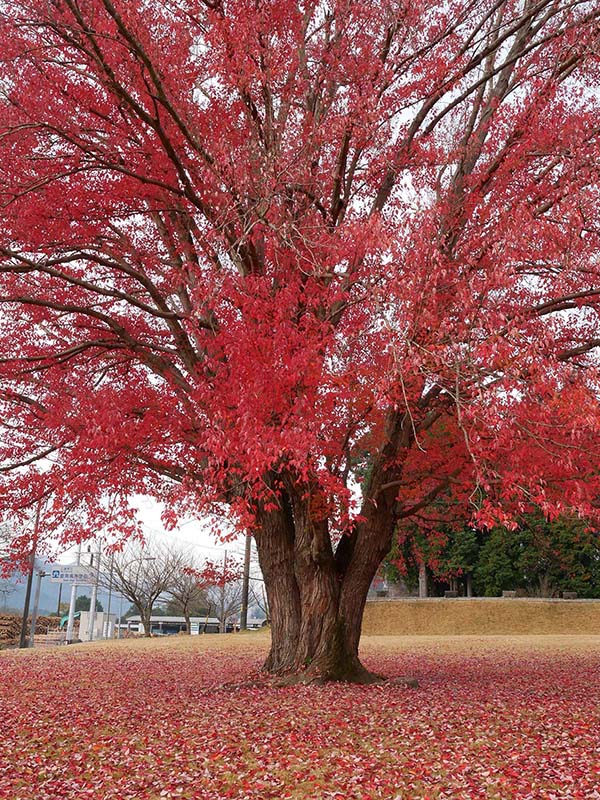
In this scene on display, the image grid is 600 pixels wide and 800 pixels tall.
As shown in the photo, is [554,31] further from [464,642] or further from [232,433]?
[464,642]

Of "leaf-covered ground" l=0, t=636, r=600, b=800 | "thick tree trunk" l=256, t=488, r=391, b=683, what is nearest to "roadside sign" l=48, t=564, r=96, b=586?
"leaf-covered ground" l=0, t=636, r=600, b=800

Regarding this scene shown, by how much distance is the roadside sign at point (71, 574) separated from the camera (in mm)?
35812

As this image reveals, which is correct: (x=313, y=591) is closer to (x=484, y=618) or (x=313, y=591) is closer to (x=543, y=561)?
(x=484, y=618)

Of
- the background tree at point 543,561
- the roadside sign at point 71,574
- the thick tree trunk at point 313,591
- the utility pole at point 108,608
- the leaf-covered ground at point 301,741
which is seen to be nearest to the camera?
the leaf-covered ground at point 301,741

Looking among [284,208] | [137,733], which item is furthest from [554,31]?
[137,733]

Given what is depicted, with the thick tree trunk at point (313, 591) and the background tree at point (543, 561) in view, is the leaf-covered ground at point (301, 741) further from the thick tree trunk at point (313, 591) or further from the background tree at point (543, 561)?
the background tree at point (543, 561)

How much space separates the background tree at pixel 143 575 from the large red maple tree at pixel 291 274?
3295cm

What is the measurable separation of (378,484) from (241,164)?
17.1 feet

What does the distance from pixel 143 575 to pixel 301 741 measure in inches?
1590

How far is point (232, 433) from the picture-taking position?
817cm

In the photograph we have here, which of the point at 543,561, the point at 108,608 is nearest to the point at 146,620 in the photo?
the point at 108,608

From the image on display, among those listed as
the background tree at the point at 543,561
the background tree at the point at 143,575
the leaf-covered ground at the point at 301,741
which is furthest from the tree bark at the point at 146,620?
the leaf-covered ground at the point at 301,741

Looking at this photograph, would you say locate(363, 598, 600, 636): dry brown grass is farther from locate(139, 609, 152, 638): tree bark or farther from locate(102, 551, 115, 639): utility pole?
locate(102, 551, 115, 639): utility pole

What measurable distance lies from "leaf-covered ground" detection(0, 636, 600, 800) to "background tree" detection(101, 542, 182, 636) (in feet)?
105
